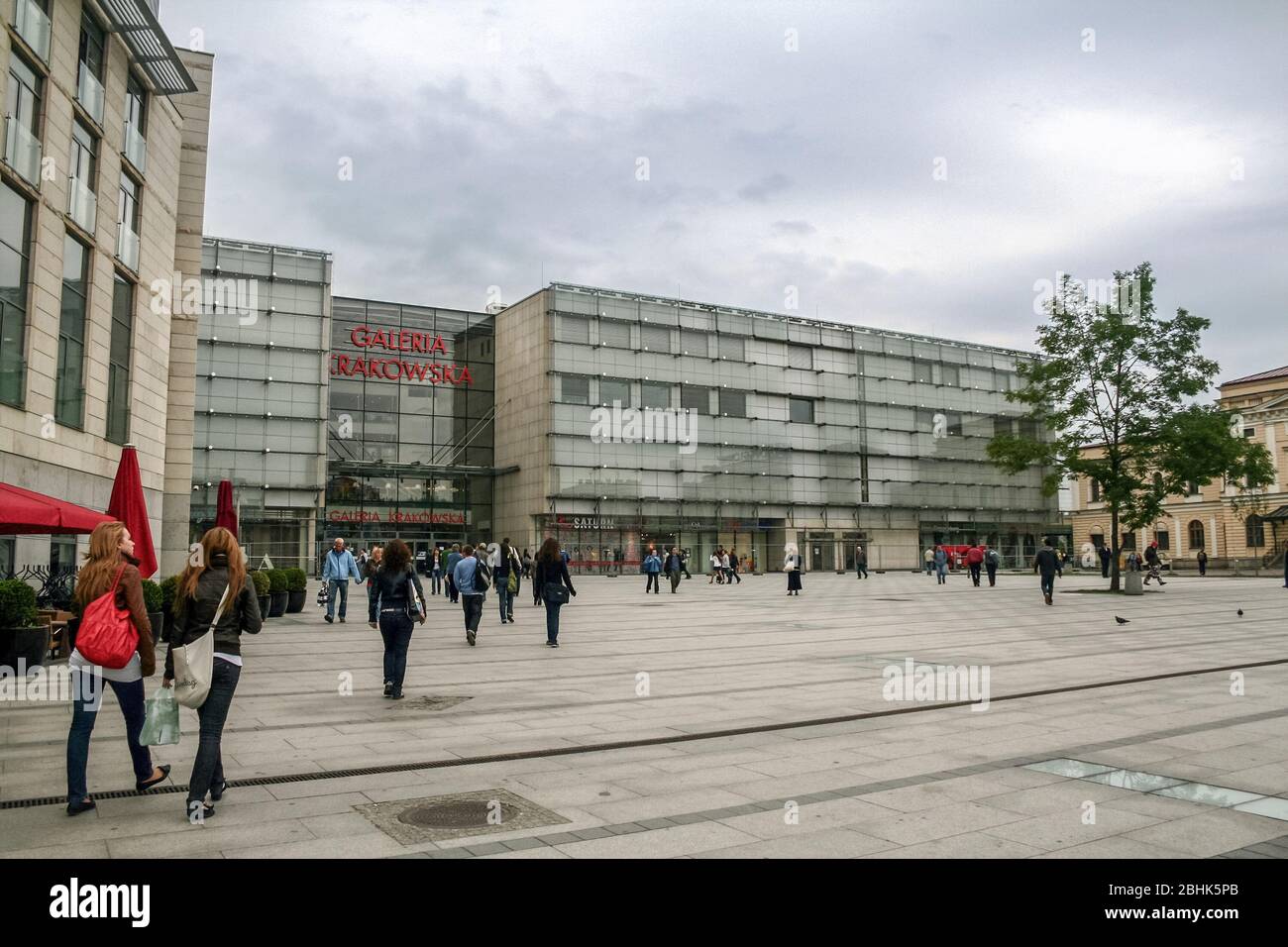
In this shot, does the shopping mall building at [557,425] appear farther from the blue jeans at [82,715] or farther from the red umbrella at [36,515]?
the blue jeans at [82,715]

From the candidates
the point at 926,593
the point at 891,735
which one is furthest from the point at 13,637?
the point at 926,593

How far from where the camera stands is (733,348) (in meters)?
68.8

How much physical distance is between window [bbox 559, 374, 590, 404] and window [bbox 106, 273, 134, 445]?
38376mm

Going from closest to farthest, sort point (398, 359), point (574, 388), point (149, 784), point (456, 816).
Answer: point (456, 816), point (149, 784), point (574, 388), point (398, 359)

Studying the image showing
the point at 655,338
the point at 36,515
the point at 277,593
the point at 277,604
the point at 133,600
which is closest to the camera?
the point at 133,600

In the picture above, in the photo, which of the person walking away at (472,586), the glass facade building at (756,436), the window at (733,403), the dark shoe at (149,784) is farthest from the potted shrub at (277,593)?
the window at (733,403)

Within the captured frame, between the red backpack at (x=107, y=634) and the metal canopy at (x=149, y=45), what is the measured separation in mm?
21395

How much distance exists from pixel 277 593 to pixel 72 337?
7198 millimetres

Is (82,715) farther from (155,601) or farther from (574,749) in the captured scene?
(155,601)

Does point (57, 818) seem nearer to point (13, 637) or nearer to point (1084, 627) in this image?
point (13, 637)

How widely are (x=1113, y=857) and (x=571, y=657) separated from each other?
1004 centimetres

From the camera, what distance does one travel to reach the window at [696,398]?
66.6 meters

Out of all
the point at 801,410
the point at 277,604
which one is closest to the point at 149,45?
the point at 277,604

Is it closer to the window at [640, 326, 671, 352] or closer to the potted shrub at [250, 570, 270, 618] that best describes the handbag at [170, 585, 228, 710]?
the potted shrub at [250, 570, 270, 618]
